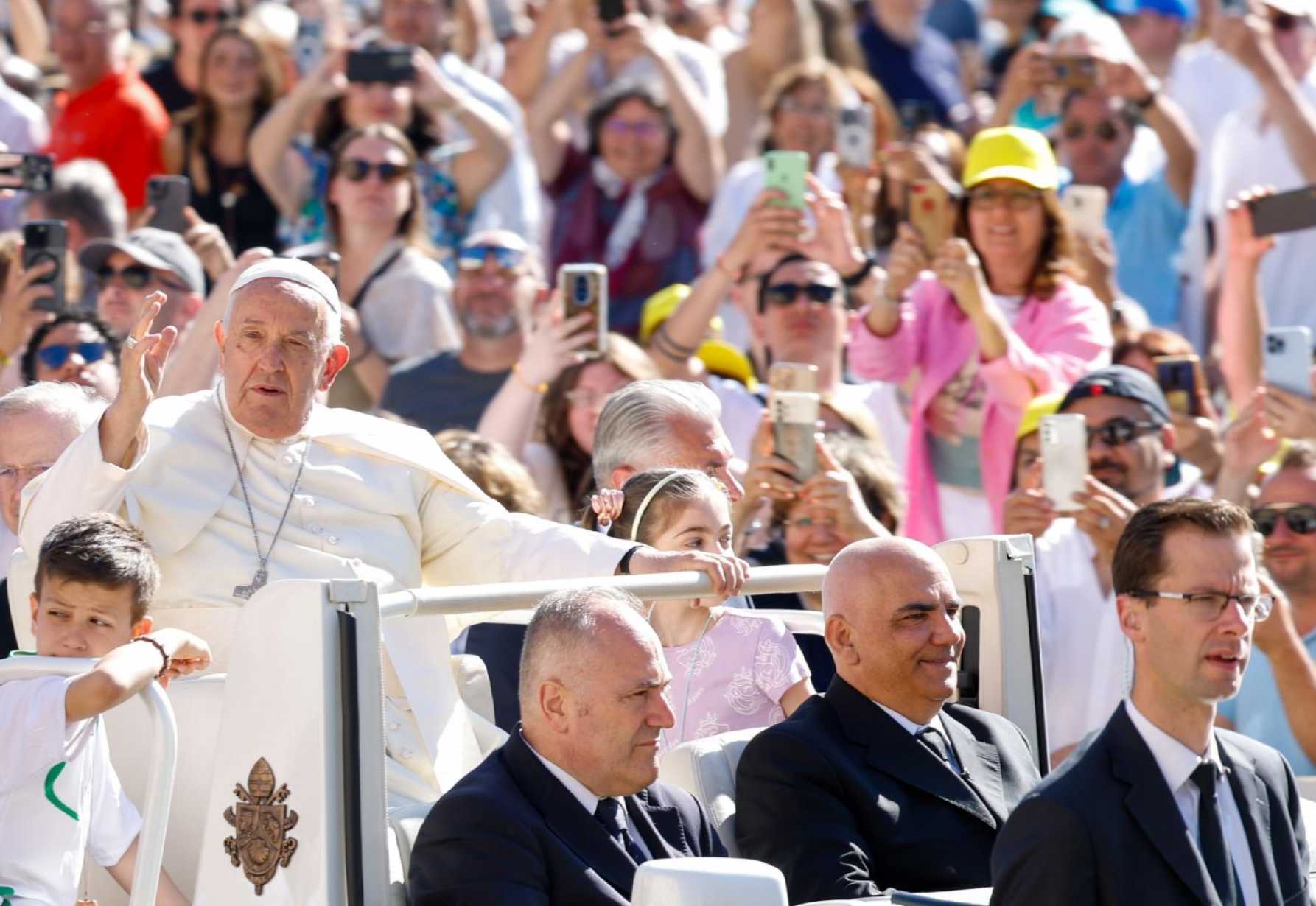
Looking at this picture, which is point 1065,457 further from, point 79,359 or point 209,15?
point 209,15

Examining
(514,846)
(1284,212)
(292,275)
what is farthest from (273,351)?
(1284,212)

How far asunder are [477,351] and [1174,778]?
15.8ft

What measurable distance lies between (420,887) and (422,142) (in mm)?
6067

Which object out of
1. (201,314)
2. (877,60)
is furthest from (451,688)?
(877,60)

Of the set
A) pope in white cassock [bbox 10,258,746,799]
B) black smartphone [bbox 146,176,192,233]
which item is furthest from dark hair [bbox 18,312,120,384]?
pope in white cassock [bbox 10,258,746,799]

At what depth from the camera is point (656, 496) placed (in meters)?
5.63

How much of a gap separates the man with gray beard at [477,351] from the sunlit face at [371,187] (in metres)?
0.56

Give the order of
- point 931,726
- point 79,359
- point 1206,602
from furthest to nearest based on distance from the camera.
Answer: point 79,359 < point 931,726 < point 1206,602

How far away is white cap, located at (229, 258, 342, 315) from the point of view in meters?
5.63

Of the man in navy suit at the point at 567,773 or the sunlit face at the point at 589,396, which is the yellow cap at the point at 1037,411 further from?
the man in navy suit at the point at 567,773

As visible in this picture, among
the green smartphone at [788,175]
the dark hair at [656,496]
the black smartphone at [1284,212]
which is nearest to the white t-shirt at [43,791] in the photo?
the dark hair at [656,496]

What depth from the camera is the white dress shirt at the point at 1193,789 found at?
4.26m

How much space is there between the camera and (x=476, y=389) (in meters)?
8.70

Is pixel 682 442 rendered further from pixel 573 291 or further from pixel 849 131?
pixel 849 131
